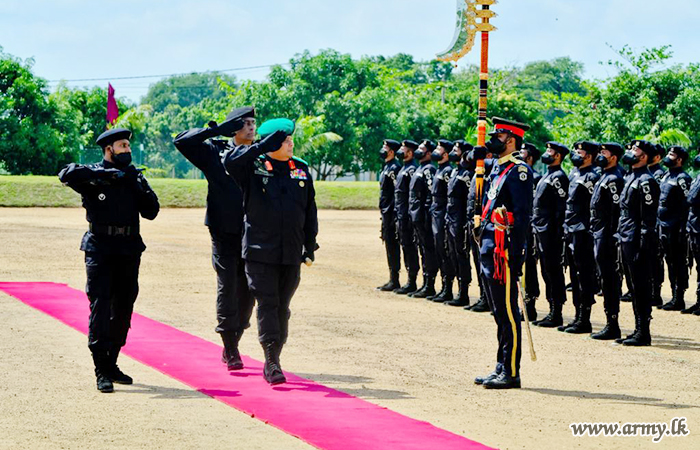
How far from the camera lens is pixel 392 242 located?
15617 mm

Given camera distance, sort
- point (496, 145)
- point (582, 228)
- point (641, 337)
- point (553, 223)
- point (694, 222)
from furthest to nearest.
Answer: point (694, 222), point (553, 223), point (582, 228), point (641, 337), point (496, 145)

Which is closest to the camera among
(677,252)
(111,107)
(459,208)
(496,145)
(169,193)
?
(496,145)

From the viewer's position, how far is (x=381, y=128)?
50.2 meters

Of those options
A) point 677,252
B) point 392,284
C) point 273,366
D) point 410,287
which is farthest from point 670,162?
point 273,366

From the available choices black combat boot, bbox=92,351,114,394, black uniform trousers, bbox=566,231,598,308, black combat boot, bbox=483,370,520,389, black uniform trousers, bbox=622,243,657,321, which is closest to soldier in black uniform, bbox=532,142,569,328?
black uniform trousers, bbox=566,231,598,308

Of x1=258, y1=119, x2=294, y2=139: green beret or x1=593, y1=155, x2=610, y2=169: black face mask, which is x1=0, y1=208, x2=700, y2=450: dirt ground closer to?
x1=593, y1=155, x2=610, y2=169: black face mask

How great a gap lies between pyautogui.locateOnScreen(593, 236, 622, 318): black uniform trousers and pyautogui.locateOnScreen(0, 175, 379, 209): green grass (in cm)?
2704

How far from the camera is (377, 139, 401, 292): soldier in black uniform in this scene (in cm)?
1539

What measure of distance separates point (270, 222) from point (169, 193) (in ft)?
102

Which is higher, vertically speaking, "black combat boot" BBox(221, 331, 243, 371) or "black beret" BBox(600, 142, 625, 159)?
"black beret" BBox(600, 142, 625, 159)

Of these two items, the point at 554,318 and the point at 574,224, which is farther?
the point at 554,318

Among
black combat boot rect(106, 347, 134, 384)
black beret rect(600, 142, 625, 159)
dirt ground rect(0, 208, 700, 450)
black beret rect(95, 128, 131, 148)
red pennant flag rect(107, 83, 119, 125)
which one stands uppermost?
red pennant flag rect(107, 83, 119, 125)

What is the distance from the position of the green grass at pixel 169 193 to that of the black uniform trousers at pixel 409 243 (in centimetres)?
2260

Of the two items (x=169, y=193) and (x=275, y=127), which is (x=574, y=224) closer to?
(x=275, y=127)
